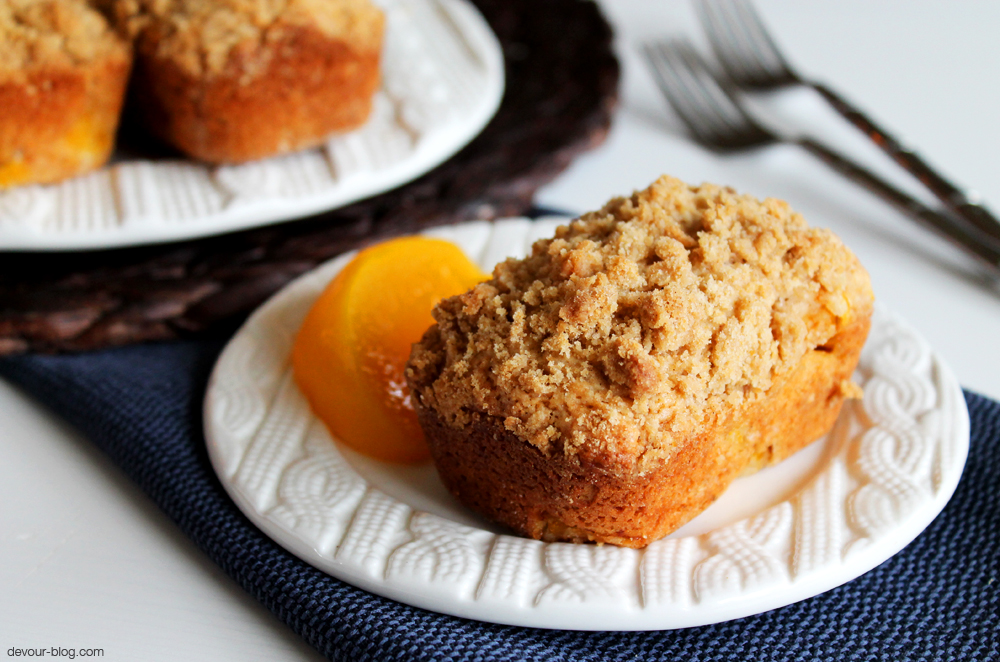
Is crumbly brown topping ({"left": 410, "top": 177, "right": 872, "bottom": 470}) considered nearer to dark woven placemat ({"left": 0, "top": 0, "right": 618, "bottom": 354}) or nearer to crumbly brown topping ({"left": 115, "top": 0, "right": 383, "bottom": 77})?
dark woven placemat ({"left": 0, "top": 0, "right": 618, "bottom": 354})

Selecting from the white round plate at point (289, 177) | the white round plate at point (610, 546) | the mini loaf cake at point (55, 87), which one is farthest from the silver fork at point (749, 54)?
the mini loaf cake at point (55, 87)

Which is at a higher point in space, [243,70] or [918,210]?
[243,70]

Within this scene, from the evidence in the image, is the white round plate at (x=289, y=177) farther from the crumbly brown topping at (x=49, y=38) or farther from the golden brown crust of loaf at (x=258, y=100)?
the crumbly brown topping at (x=49, y=38)

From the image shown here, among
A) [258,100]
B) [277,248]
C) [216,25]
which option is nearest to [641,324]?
[277,248]

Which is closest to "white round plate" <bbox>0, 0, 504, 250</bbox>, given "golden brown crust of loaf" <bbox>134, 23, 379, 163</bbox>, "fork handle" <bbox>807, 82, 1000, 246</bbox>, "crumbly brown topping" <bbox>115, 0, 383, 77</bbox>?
"golden brown crust of loaf" <bbox>134, 23, 379, 163</bbox>

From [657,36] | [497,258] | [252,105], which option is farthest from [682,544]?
[657,36]

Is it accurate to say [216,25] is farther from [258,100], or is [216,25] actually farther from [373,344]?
[373,344]
